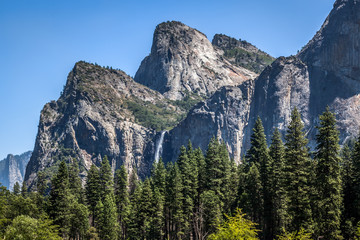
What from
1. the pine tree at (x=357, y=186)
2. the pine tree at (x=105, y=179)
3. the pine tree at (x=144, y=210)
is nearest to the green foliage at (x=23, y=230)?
the pine tree at (x=144, y=210)

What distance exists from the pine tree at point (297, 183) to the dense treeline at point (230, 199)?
100 mm

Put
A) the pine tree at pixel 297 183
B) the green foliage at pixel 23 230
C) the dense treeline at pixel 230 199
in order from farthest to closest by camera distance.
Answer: the green foliage at pixel 23 230 → the pine tree at pixel 297 183 → the dense treeline at pixel 230 199

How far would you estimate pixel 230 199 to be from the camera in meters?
60.2

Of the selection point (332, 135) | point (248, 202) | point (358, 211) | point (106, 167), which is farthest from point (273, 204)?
point (106, 167)

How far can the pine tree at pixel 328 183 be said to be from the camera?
118 ft

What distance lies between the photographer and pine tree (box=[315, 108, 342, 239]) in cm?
3603

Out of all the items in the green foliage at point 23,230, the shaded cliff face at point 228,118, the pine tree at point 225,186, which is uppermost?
the shaded cliff face at point 228,118

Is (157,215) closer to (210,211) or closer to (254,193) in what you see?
(210,211)

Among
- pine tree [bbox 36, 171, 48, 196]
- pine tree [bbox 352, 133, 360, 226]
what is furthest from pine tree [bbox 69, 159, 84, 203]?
pine tree [bbox 352, 133, 360, 226]

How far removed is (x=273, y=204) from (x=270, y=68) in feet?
486

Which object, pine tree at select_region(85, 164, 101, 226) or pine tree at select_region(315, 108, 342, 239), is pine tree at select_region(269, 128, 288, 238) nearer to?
pine tree at select_region(315, 108, 342, 239)

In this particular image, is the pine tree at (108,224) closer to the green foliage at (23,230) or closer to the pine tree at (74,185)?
the pine tree at (74,185)

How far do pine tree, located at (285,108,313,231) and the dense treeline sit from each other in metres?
0.10

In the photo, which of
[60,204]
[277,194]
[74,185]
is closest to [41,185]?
[74,185]
